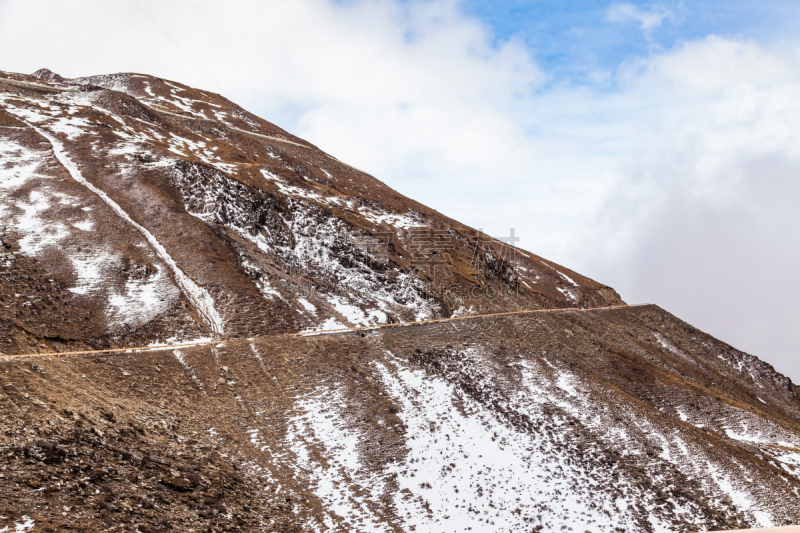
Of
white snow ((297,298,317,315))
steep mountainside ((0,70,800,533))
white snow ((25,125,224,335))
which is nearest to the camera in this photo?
steep mountainside ((0,70,800,533))

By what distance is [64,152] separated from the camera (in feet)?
162

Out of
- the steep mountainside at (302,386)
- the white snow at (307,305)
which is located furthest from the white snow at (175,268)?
the white snow at (307,305)

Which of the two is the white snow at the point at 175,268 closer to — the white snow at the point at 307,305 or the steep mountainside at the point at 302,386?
the steep mountainside at the point at 302,386

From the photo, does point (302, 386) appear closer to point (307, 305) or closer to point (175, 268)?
point (307, 305)

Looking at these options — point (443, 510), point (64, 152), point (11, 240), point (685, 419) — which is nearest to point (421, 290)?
point (685, 419)

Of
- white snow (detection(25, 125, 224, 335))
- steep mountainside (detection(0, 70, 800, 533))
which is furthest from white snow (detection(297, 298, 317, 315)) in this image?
white snow (detection(25, 125, 224, 335))

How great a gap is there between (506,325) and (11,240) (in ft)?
126

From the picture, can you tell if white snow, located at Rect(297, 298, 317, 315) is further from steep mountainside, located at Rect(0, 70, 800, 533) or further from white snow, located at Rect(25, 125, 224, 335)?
white snow, located at Rect(25, 125, 224, 335)

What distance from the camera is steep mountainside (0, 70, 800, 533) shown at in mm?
17672

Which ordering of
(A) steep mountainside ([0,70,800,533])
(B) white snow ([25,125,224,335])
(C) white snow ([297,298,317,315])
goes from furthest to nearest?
(C) white snow ([297,298,317,315]) < (B) white snow ([25,125,224,335]) < (A) steep mountainside ([0,70,800,533])

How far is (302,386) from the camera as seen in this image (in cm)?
2667

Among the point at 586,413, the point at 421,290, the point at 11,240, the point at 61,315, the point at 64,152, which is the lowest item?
the point at 61,315

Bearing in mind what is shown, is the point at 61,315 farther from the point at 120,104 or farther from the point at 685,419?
the point at 120,104

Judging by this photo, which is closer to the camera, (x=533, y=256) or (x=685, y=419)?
(x=685, y=419)
